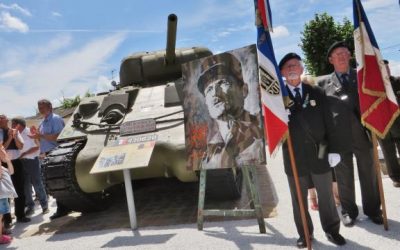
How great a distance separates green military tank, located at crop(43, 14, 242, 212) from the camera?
5609mm

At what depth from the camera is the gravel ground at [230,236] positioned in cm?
401

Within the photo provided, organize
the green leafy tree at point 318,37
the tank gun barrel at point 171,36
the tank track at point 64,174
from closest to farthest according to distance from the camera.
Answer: the tank track at point 64,174
the tank gun barrel at point 171,36
the green leafy tree at point 318,37

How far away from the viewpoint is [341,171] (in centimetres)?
459

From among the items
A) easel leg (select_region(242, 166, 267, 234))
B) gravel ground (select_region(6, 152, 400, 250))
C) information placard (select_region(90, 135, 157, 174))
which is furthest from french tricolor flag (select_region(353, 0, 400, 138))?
information placard (select_region(90, 135, 157, 174))

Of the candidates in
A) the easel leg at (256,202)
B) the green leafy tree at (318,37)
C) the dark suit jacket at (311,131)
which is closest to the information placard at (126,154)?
the easel leg at (256,202)

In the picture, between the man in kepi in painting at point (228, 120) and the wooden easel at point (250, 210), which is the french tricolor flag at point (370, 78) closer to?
the man in kepi in painting at point (228, 120)

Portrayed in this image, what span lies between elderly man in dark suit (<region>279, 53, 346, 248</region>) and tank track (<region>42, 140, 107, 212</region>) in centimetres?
327

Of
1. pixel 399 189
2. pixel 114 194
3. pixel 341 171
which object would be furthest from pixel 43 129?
pixel 399 189

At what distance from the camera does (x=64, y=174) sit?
226 inches

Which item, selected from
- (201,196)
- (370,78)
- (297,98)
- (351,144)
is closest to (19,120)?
(201,196)

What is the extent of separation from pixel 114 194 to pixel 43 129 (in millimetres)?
1793

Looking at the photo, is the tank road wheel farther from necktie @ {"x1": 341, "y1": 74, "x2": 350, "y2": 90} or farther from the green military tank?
necktie @ {"x1": 341, "y1": 74, "x2": 350, "y2": 90}

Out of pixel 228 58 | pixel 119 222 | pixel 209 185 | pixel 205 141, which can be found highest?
pixel 228 58

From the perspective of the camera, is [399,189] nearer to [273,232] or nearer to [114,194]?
[273,232]
